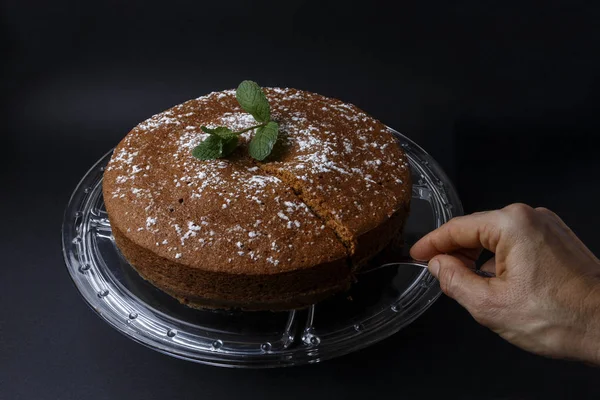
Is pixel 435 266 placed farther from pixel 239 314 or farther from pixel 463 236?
pixel 239 314

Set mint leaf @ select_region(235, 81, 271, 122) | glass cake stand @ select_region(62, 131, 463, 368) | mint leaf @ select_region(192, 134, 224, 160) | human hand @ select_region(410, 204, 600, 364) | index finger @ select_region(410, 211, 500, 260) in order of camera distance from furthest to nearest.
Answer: mint leaf @ select_region(235, 81, 271, 122)
mint leaf @ select_region(192, 134, 224, 160)
glass cake stand @ select_region(62, 131, 463, 368)
index finger @ select_region(410, 211, 500, 260)
human hand @ select_region(410, 204, 600, 364)

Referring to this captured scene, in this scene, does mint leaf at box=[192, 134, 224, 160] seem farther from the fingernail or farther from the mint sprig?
the fingernail

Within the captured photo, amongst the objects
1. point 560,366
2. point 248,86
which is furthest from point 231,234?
point 560,366

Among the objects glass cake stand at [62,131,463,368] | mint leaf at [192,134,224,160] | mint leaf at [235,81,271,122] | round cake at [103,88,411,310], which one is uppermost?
mint leaf at [235,81,271,122]

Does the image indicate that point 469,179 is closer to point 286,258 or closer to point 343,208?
point 343,208

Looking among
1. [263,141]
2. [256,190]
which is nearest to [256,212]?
[256,190]

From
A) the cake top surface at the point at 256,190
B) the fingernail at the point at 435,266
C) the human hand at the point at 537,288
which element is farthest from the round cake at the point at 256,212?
the human hand at the point at 537,288

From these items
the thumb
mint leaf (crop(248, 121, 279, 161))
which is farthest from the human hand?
mint leaf (crop(248, 121, 279, 161))
